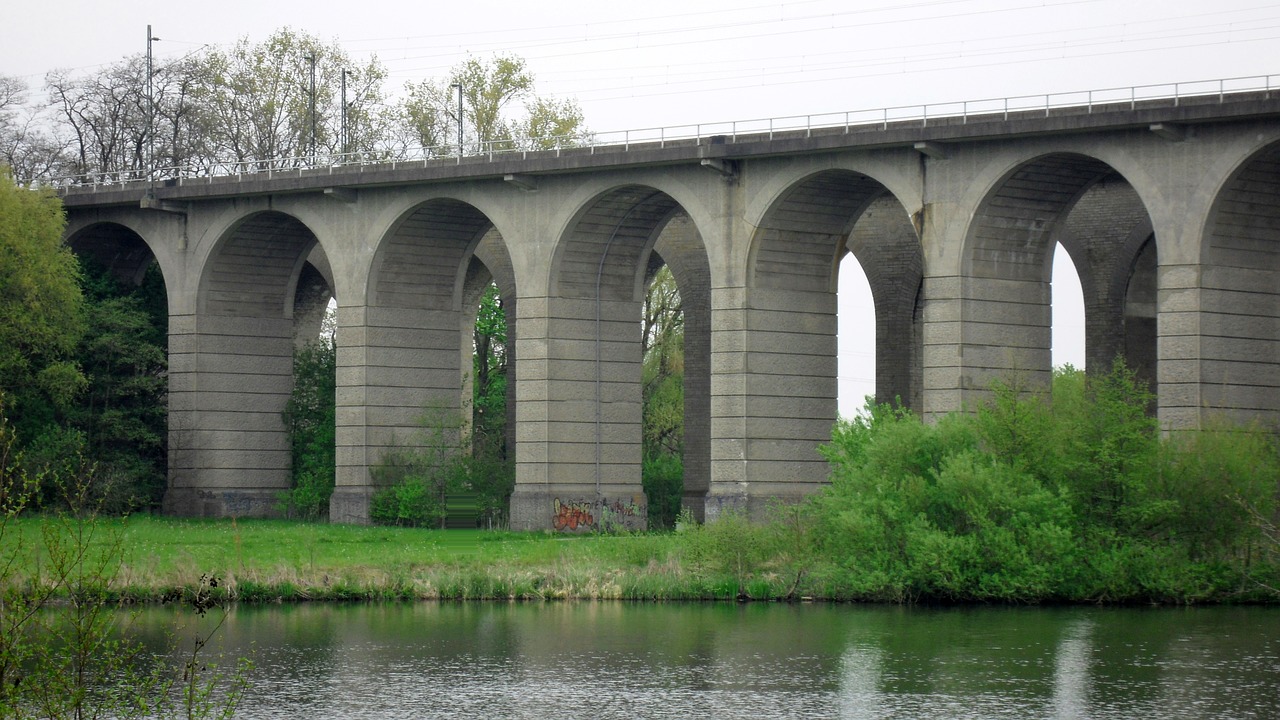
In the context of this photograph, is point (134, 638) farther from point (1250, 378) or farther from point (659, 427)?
point (659, 427)

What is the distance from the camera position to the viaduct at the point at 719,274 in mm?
45375

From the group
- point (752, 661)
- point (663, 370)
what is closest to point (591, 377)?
point (663, 370)

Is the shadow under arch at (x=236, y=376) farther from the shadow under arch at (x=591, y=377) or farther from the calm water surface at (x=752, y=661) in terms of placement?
the calm water surface at (x=752, y=661)

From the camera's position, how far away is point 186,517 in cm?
6191

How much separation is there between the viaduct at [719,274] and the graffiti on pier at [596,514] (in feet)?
0.40

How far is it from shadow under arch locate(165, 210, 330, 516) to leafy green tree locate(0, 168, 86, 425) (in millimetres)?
4272

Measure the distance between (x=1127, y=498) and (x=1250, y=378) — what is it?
8.62 meters

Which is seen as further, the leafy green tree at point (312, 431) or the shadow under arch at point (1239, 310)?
the leafy green tree at point (312, 431)

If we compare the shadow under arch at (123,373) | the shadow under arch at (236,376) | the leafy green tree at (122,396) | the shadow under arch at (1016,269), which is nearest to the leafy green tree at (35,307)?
the leafy green tree at (122,396)

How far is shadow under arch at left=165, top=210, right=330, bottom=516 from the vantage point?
205 feet

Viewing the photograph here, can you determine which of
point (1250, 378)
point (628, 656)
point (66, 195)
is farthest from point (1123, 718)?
point (66, 195)

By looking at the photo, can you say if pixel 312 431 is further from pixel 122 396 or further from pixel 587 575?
pixel 587 575

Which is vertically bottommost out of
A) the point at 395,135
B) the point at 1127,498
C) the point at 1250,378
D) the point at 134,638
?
the point at 134,638

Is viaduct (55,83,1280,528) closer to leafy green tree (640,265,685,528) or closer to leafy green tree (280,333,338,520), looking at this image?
leafy green tree (280,333,338,520)
